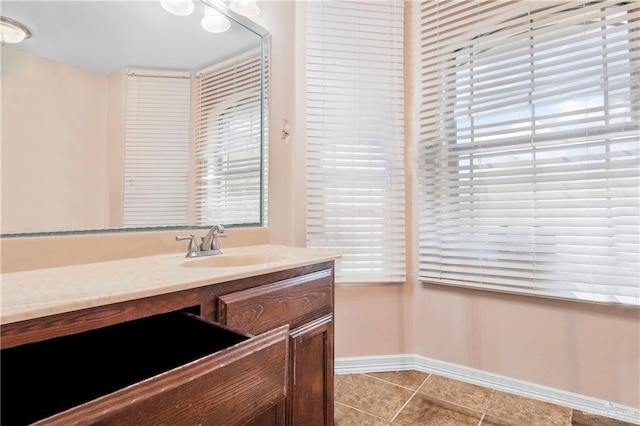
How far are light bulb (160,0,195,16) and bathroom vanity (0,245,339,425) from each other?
43.4 inches

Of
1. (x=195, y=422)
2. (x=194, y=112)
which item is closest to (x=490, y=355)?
(x=195, y=422)

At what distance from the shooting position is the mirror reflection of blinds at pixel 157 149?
121cm

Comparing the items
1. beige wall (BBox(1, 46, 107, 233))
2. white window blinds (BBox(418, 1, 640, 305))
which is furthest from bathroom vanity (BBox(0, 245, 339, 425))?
white window blinds (BBox(418, 1, 640, 305))

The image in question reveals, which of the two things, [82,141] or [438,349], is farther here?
[438,349]

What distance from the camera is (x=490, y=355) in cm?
181

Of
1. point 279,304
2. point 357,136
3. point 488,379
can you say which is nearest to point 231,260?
point 279,304

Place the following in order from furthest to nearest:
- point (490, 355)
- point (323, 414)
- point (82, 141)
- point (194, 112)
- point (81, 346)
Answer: point (490, 355) → point (194, 112) → point (323, 414) → point (82, 141) → point (81, 346)

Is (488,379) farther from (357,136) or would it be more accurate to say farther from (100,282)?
(100,282)

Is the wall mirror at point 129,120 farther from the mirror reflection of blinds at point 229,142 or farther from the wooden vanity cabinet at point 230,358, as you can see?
the wooden vanity cabinet at point 230,358

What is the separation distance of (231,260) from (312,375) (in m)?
0.61

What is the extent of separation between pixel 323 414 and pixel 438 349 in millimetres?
1050

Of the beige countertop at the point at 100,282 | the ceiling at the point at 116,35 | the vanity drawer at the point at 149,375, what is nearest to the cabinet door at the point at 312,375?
the beige countertop at the point at 100,282

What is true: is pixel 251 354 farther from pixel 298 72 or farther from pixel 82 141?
pixel 298 72

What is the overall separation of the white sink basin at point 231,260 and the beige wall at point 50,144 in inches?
15.7
